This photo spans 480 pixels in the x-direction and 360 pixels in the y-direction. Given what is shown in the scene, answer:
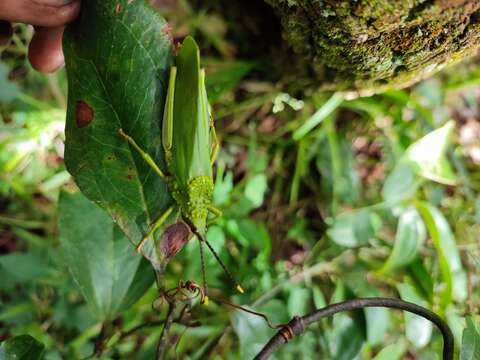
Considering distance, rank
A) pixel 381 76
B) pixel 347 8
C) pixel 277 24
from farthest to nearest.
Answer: pixel 277 24 → pixel 381 76 → pixel 347 8

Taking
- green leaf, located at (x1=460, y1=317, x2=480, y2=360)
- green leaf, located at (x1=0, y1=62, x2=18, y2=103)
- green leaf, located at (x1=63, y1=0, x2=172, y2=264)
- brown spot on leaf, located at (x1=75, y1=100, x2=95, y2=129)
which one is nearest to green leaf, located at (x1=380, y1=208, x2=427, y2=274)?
green leaf, located at (x1=460, y1=317, x2=480, y2=360)

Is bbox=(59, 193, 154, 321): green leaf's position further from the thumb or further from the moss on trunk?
the moss on trunk

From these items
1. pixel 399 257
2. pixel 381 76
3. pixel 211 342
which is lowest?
pixel 211 342

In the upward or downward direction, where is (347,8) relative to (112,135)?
upward

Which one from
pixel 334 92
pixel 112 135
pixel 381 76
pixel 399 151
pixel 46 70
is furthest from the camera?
pixel 399 151

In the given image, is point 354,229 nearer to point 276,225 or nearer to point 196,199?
point 276,225

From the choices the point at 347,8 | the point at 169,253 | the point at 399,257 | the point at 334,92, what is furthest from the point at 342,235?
the point at 347,8

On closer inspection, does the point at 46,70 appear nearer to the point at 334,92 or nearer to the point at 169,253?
the point at 169,253
